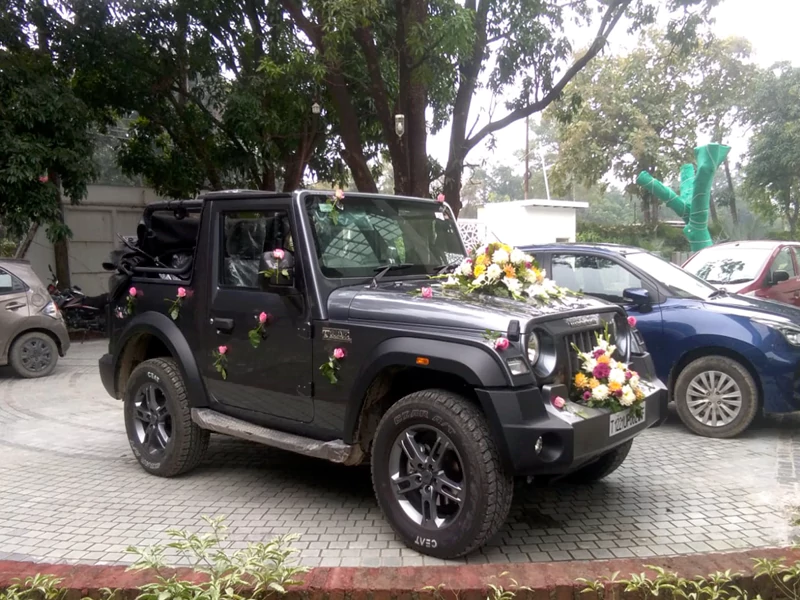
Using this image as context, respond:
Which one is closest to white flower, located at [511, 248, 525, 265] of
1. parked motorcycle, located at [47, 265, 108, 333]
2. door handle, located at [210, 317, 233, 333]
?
door handle, located at [210, 317, 233, 333]

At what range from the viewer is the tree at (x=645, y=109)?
3069 cm

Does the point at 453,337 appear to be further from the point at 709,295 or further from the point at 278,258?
the point at 709,295

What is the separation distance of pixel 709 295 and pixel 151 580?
552 cm

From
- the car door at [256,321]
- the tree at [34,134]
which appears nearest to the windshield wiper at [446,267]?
the car door at [256,321]

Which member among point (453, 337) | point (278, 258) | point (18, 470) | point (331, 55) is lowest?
point (18, 470)

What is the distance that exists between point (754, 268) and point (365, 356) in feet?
23.6

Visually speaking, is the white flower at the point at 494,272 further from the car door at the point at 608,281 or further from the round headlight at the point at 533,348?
the car door at the point at 608,281

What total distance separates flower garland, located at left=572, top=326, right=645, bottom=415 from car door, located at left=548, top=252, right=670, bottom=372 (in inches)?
107

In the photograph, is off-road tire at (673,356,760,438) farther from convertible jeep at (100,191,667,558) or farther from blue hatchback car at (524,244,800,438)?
convertible jeep at (100,191,667,558)

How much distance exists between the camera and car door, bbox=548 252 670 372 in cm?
649

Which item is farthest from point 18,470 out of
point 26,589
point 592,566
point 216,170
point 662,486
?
point 216,170

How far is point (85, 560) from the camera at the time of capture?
3877mm

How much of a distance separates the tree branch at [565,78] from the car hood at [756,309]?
6.48 meters

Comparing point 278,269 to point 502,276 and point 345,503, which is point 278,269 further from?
point 345,503
